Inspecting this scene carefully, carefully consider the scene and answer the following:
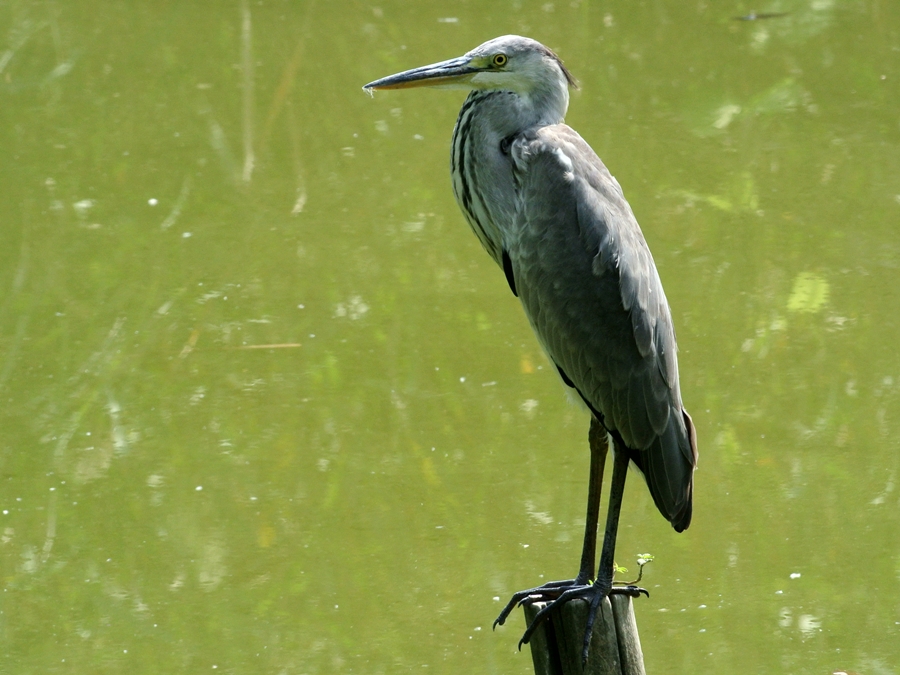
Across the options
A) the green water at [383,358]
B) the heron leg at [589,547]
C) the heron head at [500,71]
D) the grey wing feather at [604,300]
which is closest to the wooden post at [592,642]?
the heron leg at [589,547]

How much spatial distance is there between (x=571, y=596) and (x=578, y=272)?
706mm

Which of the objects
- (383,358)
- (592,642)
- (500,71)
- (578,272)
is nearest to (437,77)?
(500,71)

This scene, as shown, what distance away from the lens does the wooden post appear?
2.57m

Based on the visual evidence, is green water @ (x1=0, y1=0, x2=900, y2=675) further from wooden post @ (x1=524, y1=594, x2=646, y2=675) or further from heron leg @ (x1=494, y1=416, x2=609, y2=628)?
wooden post @ (x1=524, y1=594, x2=646, y2=675)

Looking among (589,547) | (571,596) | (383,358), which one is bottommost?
(383,358)

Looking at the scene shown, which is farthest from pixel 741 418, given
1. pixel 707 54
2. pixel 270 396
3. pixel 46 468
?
pixel 707 54

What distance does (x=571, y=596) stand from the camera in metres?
2.68

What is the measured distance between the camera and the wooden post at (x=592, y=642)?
8.42 feet

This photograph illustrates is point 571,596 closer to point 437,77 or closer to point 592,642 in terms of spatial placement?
point 592,642

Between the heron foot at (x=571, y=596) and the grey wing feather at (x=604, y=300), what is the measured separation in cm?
21

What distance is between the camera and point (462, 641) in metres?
3.63

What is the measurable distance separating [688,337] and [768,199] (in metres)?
1.42

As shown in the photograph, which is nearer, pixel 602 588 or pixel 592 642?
pixel 592 642

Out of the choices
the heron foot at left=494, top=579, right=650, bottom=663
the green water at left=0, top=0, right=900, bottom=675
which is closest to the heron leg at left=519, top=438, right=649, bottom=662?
the heron foot at left=494, top=579, right=650, bottom=663
